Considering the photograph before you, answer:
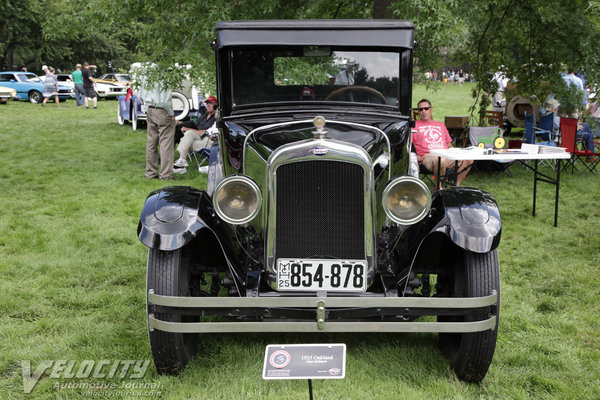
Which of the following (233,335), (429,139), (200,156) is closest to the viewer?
(233,335)

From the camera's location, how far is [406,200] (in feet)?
10.6

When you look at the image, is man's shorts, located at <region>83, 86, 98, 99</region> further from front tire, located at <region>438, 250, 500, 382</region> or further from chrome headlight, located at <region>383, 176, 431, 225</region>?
front tire, located at <region>438, 250, 500, 382</region>

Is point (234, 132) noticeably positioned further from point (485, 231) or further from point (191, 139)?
point (191, 139)

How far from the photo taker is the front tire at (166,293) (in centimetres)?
325

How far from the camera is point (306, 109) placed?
414 centimetres

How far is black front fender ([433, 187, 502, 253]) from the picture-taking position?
10.6 ft

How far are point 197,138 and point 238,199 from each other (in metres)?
7.26

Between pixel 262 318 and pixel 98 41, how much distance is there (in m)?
38.1

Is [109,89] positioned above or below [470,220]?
above

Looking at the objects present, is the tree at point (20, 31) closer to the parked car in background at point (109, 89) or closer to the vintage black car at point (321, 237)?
the parked car in background at point (109, 89)

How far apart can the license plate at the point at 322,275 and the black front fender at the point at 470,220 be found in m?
0.57

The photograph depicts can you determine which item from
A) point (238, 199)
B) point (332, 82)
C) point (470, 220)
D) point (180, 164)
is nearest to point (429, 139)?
point (332, 82)

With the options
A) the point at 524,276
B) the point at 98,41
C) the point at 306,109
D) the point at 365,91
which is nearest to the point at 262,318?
the point at 306,109

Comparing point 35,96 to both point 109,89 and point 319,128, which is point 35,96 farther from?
point 319,128
